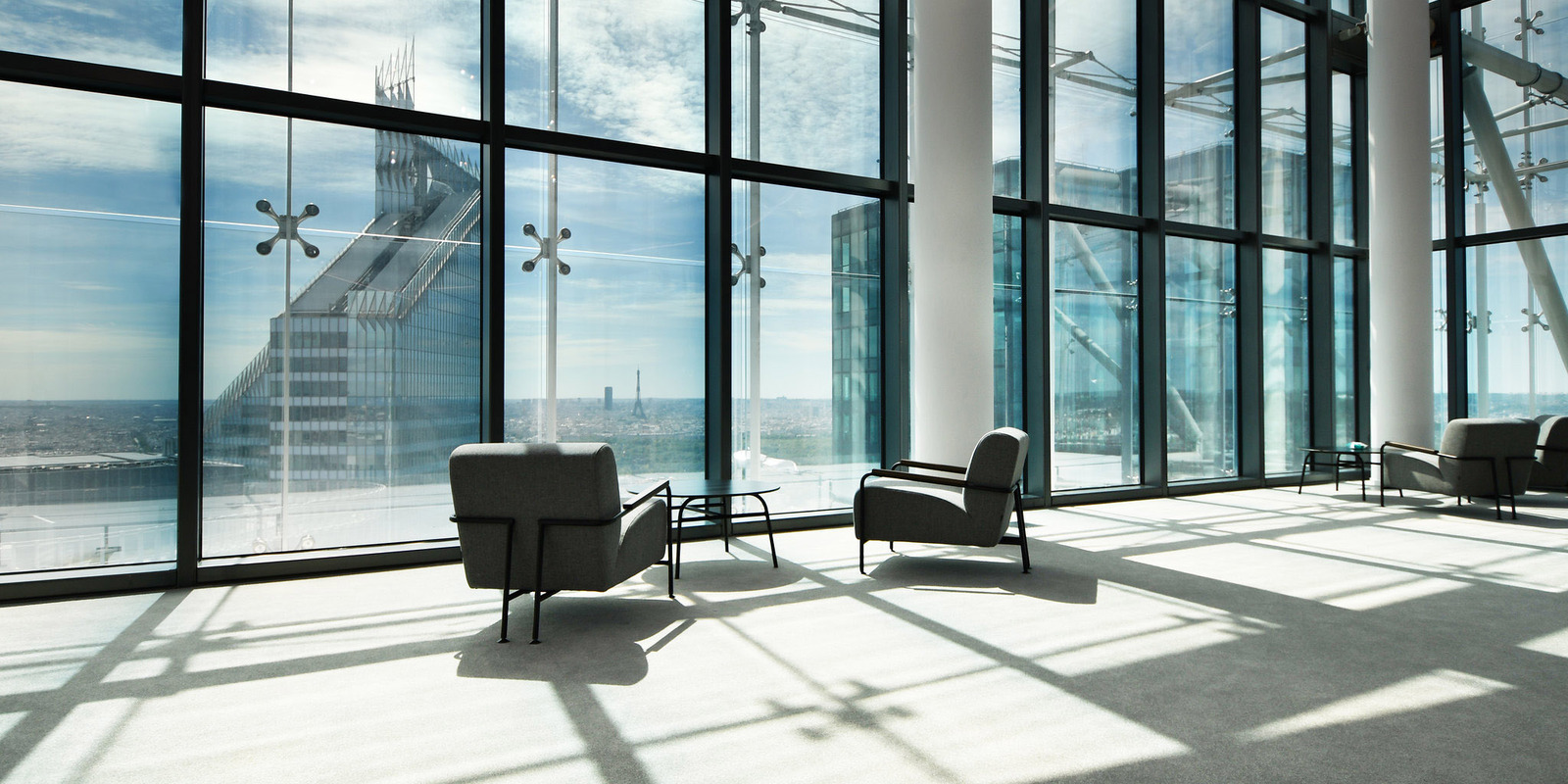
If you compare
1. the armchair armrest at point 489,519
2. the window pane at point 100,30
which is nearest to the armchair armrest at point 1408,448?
the armchair armrest at point 489,519

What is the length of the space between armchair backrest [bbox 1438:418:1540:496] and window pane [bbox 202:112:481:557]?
8216mm

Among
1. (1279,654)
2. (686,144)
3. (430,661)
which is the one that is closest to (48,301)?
(430,661)

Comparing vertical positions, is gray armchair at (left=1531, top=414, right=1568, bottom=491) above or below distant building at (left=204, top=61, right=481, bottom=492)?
below

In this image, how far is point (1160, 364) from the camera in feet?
29.2

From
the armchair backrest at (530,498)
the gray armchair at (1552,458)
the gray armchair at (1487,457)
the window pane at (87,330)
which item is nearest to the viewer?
the armchair backrest at (530,498)

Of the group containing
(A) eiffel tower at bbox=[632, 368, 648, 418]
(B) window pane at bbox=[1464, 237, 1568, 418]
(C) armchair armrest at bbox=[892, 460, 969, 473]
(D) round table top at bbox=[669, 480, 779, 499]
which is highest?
(B) window pane at bbox=[1464, 237, 1568, 418]

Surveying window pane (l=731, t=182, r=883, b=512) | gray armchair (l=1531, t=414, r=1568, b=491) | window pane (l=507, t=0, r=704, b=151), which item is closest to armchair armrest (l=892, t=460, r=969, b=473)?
window pane (l=731, t=182, r=883, b=512)

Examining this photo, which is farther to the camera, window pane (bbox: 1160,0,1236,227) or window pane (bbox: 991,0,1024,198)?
window pane (bbox: 1160,0,1236,227)

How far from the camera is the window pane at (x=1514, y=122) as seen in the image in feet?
33.4

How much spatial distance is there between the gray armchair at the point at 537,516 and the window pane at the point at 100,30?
3.61m

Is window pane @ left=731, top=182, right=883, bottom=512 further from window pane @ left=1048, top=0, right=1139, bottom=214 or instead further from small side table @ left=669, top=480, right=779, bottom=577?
window pane @ left=1048, top=0, right=1139, bottom=214

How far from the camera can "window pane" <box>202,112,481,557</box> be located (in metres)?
5.38

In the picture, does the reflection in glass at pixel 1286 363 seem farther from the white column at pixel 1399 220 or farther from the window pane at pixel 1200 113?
the window pane at pixel 1200 113

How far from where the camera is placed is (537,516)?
388 cm
